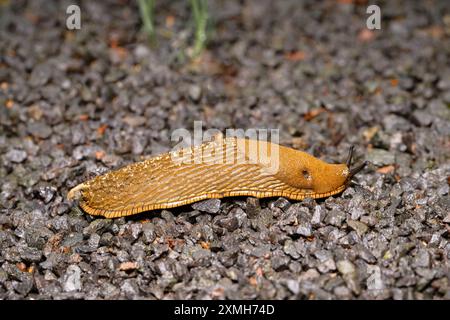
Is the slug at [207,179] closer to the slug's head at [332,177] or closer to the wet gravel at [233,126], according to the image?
the slug's head at [332,177]

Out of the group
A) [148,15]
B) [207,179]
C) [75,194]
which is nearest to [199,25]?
[148,15]

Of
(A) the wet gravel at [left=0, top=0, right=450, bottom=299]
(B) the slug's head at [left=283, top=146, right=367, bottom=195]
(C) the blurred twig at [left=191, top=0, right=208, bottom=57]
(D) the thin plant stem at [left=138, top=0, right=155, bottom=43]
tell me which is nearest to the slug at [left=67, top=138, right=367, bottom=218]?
(B) the slug's head at [left=283, top=146, right=367, bottom=195]

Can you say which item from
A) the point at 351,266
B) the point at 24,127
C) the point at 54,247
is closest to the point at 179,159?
the point at 54,247

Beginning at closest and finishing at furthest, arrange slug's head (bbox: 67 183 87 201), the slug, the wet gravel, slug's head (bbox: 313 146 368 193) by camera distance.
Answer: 1. the wet gravel
2. the slug
3. slug's head (bbox: 313 146 368 193)
4. slug's head (bbox: 67 183 87 201)

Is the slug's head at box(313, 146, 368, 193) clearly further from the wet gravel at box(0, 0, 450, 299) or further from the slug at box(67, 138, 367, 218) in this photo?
the wet gravel at box(0, 0, 450, 299)

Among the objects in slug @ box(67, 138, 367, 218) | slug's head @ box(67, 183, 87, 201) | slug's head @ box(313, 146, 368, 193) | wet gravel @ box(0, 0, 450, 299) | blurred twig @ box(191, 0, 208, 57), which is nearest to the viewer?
wet gravel @ box(0, 0, 450, 299)

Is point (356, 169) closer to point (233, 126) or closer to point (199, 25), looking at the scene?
point (233, 126)
